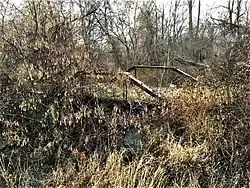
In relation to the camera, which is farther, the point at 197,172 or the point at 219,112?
the point at 219,112

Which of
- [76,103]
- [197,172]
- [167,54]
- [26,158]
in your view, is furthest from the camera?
[167,54]

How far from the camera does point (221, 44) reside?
8797mm

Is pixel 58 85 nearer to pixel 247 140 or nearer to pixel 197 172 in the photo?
pixel 197 172

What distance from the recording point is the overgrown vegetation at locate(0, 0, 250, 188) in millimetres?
6594

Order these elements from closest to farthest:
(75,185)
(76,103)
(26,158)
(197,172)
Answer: (75,185), (197,172), (26,158), (76,103)

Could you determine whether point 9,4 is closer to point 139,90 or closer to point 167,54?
point 139,90

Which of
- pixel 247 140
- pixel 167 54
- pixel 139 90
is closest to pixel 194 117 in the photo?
pixel 247 140

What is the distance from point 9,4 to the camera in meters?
8.39

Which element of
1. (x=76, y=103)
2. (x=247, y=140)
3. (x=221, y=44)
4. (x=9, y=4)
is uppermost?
(x=9, y=4)

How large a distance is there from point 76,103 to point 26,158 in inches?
52.7

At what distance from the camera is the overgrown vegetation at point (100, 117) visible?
659 cm

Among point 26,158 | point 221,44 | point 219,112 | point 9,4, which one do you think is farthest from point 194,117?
point 9,4

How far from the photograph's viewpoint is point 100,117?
750cm

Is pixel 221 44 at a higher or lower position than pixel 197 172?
higher
